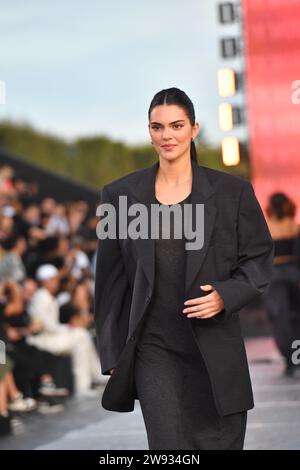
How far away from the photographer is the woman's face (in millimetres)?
4574

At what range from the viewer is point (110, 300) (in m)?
4.71

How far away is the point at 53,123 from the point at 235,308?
2058cm

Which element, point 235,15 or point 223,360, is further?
point 235,15

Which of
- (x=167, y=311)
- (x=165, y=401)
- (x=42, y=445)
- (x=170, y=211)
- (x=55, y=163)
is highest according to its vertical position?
(x=55, y=163)

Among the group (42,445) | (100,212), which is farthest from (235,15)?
(100,212)

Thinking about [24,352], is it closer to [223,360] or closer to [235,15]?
[235,15]

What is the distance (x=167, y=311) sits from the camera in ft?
14.7

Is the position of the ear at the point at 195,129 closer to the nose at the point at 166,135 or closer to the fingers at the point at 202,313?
the nose at the point at 166,135

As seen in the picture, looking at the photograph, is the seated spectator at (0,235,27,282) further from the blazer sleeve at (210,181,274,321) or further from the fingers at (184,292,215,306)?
the fingers at (184,292,215,306)

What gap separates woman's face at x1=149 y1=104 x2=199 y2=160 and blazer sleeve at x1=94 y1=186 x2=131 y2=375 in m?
0.28

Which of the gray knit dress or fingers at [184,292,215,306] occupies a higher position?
fingers at [184,292,215,306]

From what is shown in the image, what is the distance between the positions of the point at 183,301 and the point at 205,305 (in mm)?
109

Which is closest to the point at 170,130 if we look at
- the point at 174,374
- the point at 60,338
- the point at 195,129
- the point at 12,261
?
the point at 195,129

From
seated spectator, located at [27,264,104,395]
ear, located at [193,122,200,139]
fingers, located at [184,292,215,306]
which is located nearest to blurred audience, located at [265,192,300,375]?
seated spectator, located at [27,264,104,395]
